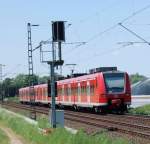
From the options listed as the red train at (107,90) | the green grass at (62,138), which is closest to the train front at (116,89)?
the red train at (107,90)

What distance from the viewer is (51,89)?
26750mm

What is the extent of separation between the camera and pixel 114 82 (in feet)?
140

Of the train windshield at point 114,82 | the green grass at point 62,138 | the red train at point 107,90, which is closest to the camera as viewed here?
the green grass at point 62,138

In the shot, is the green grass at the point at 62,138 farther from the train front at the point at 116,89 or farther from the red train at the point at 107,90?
the train front at the point at 116,89

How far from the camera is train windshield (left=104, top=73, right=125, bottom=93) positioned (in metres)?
42.3

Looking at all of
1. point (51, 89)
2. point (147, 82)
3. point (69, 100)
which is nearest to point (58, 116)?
point (51, 89)

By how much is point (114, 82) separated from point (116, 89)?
0.54 metres

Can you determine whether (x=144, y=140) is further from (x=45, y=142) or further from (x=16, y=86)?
(x=16, y=86)

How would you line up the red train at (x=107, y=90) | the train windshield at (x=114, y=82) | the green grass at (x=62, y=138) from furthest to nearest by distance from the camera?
1. the train windshield at (x=114, y=82)
2. the red train at (x=107, y=90)
3. the green grass at (x=62, y=138)

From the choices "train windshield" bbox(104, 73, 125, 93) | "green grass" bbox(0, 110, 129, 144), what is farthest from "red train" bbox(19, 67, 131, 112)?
"green grass" bbox(0, 110, 129, 144)

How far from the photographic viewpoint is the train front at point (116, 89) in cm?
4216

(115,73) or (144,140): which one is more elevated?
(115,73)

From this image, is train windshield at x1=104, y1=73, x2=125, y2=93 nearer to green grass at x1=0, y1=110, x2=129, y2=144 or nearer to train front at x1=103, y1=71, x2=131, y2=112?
train front at x1=103, y1=71, x2=131, y2=112

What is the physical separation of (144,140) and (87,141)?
Result: 414 centimetres
